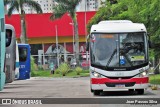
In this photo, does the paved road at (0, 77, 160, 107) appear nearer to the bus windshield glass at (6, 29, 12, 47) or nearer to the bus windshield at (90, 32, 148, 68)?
the bus windshield at (90, 32, 148, 68)

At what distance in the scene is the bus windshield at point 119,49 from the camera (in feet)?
68.9

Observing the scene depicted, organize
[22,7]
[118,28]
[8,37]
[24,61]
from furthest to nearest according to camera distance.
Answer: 1. [22,7]
2. [24,61]
3. [118,28]
4. [8,37]

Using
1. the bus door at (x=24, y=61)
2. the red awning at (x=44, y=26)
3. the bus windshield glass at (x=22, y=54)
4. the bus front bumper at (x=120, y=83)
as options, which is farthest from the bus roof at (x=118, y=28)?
the red awning at (x=44, y=26)

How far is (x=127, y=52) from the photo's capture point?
69.4 feet

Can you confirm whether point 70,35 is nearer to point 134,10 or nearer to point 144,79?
point 134,10

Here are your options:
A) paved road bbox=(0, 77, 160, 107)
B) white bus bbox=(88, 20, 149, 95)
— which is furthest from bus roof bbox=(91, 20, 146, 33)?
paved road bbox=(0, 77, 160, 107)

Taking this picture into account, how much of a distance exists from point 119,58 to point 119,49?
44 centimetres

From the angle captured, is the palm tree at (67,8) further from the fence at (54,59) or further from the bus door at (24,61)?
the bus door at (24,61)

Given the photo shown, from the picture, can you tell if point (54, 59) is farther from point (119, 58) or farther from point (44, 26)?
point (119, 58)

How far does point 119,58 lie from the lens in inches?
830

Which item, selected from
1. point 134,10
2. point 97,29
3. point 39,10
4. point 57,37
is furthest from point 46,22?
point 97,29

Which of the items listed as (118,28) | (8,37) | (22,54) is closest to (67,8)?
(22,54)

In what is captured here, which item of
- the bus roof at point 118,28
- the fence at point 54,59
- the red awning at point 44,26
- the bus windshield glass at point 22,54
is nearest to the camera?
the bus roof at point 118,28

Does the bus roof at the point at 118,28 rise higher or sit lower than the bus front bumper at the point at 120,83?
higher
